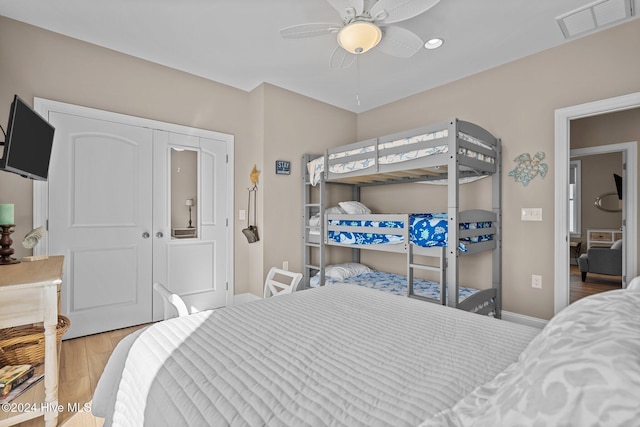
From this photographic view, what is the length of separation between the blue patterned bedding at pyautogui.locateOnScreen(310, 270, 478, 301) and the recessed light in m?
2.19

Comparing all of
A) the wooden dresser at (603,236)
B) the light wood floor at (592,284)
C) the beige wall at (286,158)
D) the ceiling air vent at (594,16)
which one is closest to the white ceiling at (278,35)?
the ceiling air vent at (594,16)

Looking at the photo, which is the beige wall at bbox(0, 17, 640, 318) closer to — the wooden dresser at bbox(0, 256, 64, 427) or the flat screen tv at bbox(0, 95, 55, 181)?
the flat screen tv at bbox(0, 95, 55, 181)

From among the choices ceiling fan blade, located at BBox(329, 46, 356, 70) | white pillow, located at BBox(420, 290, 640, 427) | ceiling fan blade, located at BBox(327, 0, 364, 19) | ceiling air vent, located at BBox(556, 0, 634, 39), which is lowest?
white pillow, located at BBox(420, 290, 640, 427)

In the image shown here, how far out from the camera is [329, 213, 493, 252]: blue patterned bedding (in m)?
2.39

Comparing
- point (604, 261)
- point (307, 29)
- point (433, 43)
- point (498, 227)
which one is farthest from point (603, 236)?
point (307, 29)

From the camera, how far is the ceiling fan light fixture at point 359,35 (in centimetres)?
185

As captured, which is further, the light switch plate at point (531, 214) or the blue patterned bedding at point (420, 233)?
the light switch plate at point (531, 214)

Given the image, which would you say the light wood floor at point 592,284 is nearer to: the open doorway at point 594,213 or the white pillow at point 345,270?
the open doorway at point 594,213

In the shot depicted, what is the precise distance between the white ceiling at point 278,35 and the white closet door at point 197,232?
0.83m

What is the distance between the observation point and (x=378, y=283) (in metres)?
3.23

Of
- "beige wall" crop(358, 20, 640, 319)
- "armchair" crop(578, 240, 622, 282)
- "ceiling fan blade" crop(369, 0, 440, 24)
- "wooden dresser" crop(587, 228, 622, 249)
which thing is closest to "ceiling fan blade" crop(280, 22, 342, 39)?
"ceiling fan blade" crop(369, 0, 440, 24)

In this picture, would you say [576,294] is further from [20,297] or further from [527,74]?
[20,297]

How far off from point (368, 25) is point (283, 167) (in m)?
1.88

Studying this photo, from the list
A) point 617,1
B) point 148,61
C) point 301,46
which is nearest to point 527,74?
point 617,1
